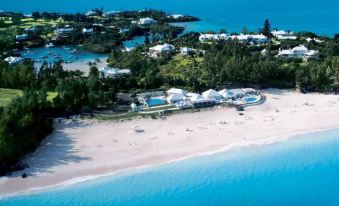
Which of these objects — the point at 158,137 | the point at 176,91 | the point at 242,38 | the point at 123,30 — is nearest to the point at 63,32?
the point at 123,30

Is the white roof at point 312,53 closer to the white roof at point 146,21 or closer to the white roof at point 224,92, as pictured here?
the white roof at point 224,92

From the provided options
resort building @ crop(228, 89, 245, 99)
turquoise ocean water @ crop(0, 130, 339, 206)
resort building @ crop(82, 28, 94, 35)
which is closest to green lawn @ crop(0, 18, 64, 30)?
resort building @ crop(82, 28, 94, 35)

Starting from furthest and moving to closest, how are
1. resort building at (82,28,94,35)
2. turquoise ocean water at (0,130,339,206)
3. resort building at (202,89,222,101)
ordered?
resort building at (82,28,94,35) → resort building at (202,89,222,101) → turquoise ocean water at (0,130,339,206)

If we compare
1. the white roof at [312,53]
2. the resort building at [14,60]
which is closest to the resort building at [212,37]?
the white roof at [312,53]

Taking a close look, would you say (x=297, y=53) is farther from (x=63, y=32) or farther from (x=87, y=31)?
(x=63, y=32)

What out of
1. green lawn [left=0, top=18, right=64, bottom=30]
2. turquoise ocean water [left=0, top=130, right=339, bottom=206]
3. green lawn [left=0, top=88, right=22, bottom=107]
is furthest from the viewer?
green lawn [left=0, top=18, right=64, bottom=30]

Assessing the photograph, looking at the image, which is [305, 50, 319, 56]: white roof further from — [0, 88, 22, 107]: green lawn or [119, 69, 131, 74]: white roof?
[0, 88, 22, 107]: green lawn

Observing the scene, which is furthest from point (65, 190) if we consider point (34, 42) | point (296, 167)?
point (34, 42)
